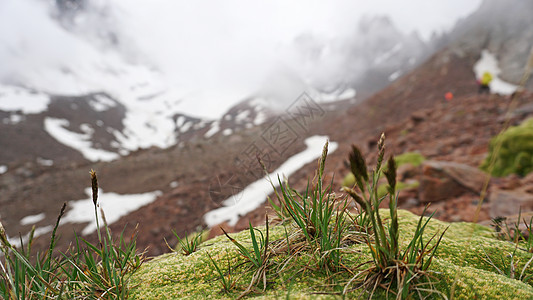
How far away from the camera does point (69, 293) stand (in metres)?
1.66

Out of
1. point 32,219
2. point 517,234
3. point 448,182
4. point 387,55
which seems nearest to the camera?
point 517,234

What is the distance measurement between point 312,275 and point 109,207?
1686cm

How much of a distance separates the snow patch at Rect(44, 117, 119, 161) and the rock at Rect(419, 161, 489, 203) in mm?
70026

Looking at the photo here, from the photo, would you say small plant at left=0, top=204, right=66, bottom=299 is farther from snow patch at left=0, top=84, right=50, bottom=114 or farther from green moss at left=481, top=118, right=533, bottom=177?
snow patch at left=0, top=84, right=50, bottom=114

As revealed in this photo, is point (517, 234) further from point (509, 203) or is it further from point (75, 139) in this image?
point (75, 139)

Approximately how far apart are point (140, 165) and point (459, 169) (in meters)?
25.8

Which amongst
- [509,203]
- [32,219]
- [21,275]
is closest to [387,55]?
[509,203]

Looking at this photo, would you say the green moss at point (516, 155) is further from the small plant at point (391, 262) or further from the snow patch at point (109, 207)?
the snow patch at point (109, 207)

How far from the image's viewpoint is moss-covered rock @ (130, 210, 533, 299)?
146 centimetres

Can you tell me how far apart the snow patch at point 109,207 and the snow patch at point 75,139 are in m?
51.9

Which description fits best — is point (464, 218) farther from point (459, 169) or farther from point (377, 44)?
point (377, 44)

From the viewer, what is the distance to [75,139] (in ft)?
215

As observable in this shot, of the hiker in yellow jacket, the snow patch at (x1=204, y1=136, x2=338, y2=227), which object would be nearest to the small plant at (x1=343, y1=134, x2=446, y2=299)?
the snow patch at (x1=204, y1=136, x2=338, y2=227)

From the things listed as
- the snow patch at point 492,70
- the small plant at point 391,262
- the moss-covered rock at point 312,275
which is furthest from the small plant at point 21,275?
the snow patch at point 492,70
